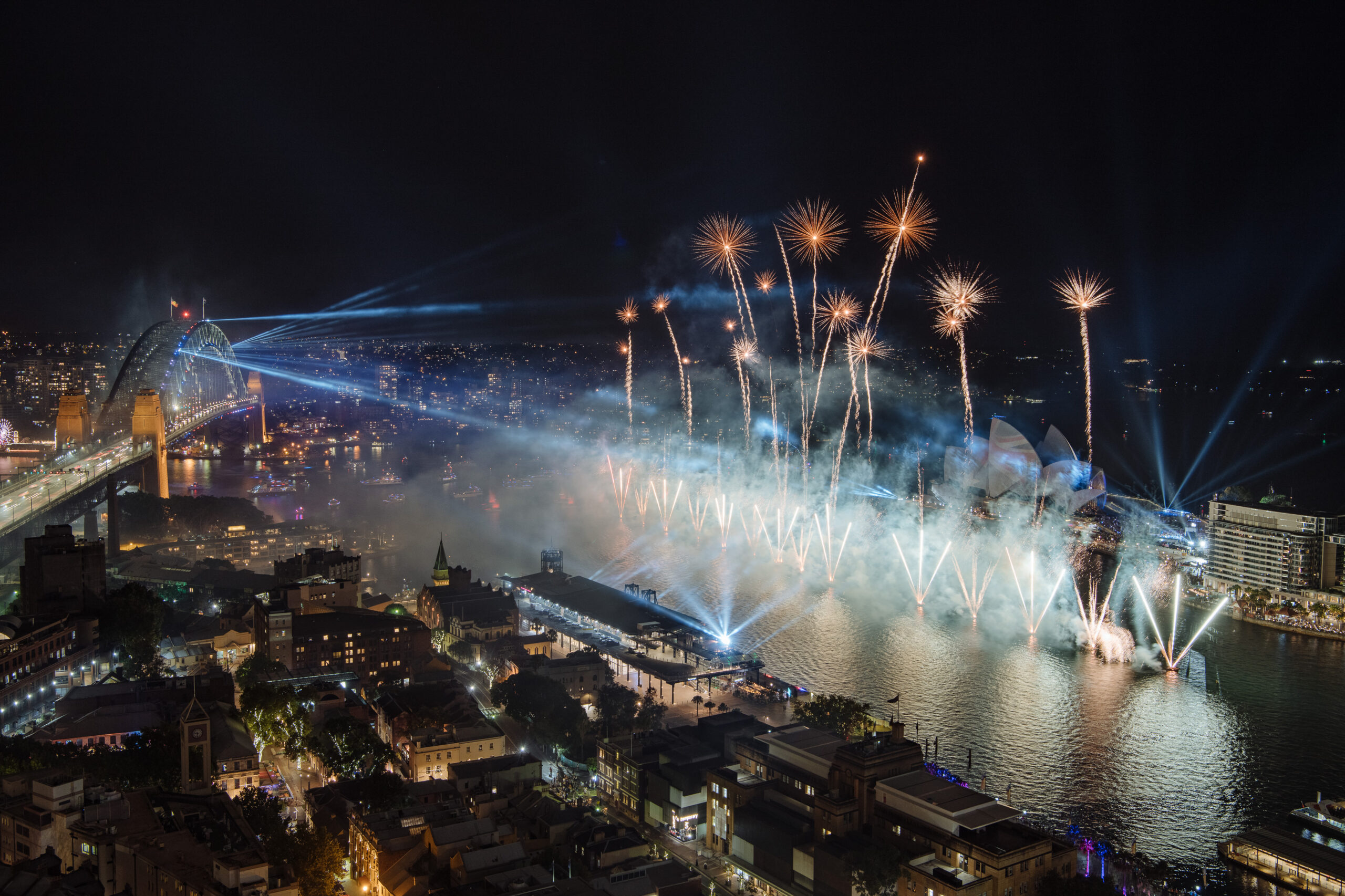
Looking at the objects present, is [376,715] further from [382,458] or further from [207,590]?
[382,458]

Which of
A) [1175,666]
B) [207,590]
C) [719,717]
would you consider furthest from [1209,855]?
[207,590]

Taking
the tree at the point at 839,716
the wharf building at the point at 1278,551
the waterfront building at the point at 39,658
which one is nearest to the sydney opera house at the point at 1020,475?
the wharf building at the point at 1278,551

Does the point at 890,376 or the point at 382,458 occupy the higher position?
the point at 890,376

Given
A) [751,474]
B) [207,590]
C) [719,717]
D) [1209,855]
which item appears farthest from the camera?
[751,474]

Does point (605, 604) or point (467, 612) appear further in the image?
point (605, 604)

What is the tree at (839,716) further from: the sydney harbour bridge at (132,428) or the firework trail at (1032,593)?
the sydney harbour bridge at (132,428)

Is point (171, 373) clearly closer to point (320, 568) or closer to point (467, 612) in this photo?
point (320, 568)

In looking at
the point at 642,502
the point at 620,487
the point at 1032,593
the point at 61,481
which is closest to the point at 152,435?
the point at 61,481
